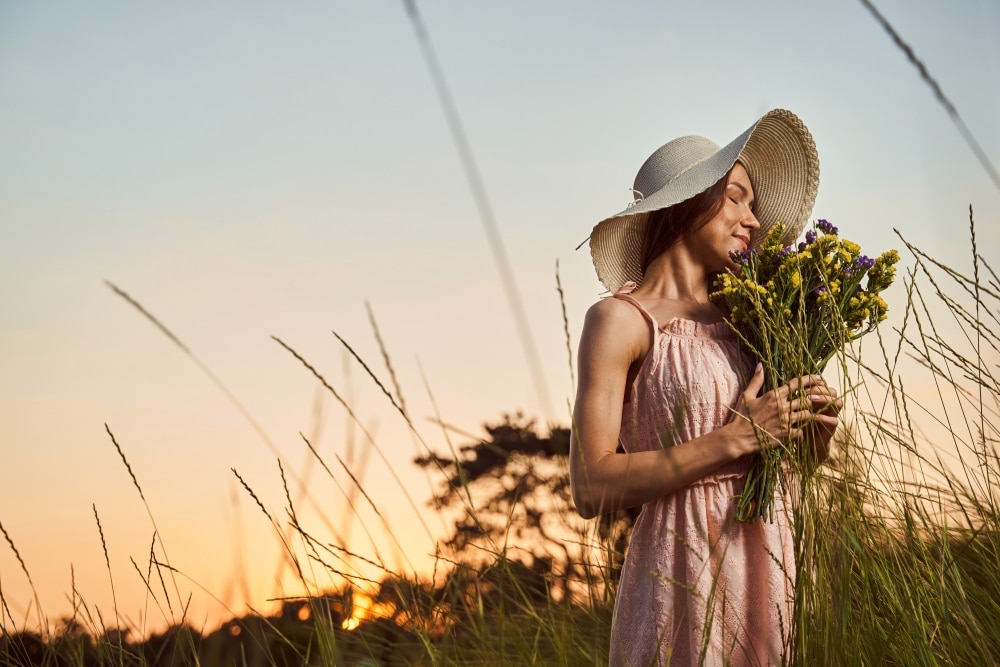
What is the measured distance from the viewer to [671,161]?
2.62 meters

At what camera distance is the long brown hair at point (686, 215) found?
93.8 inches

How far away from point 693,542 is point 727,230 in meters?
0.87

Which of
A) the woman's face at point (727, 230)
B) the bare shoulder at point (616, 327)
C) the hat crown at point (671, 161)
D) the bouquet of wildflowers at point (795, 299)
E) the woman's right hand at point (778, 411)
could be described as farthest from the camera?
Result: the hat crown at point (671, 161)

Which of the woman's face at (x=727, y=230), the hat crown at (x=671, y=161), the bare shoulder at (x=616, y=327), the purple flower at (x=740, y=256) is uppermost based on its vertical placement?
the hat crown at (x=671, y=161)

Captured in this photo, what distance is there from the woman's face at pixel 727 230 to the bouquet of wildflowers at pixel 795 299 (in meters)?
0.13

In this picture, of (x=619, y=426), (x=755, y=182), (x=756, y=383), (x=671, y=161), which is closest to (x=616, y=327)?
(x=619, y=426)

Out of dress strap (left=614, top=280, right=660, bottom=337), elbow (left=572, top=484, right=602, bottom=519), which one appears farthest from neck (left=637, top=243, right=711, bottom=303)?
elbow (left=572, top=484, right=602, bottom=519)

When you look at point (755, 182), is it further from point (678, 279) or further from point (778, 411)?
point (778, 411)

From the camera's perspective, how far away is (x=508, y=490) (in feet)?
33.6

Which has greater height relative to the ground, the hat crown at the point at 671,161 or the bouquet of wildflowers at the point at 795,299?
the hat crown at the point at 671,161

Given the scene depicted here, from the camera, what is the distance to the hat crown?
258 centimetres

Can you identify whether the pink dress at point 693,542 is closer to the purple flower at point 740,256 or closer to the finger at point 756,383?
the finger at point 756,383

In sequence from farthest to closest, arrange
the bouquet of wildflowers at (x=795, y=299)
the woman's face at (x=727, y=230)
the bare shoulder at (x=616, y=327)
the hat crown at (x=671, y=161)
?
the hat crown at (x=671, y=161), the woman's face at (x=727, y=230), the bare shoulder at (x=616, y=327), the bouquet of wildflowers at (x=795, y=299)

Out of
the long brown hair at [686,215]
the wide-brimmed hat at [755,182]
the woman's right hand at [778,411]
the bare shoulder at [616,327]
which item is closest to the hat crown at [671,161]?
the wide-brimmed hat at [755,182]
